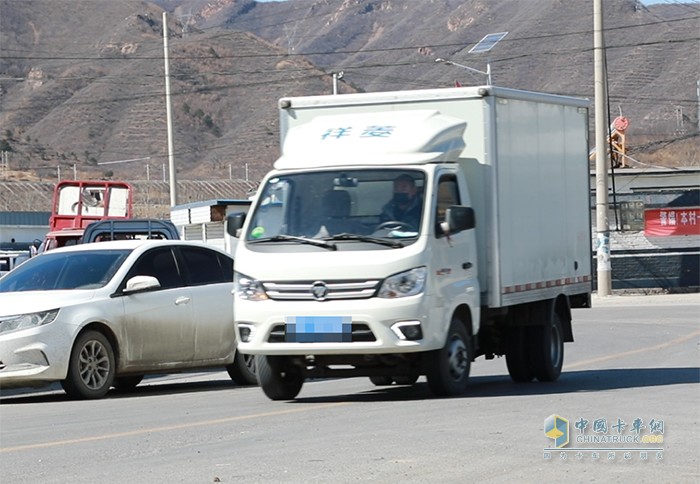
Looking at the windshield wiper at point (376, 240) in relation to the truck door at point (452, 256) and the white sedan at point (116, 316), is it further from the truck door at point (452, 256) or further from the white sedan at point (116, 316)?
the white sedan at point (116, 316)

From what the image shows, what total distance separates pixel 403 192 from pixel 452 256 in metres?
0.76

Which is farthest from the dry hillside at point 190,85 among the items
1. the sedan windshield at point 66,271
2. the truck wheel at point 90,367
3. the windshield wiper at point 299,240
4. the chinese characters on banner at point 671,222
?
the windshield wiper at point 299,240

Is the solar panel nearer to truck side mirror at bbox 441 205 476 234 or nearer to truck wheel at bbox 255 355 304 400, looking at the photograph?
truck wheel at bbox 255 355 304 400

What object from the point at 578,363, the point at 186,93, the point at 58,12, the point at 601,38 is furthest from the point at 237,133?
the point at 578,363

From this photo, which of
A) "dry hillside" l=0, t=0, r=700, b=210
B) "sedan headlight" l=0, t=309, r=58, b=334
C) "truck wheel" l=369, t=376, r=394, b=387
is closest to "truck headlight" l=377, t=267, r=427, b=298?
"truck wheel" l=369, t=376, r=394, b=387

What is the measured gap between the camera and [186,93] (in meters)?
137

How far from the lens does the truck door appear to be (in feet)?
42.6

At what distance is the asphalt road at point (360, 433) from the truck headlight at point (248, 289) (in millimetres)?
1031

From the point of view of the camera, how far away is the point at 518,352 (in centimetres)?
1529

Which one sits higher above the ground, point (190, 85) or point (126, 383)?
point (190, 85)

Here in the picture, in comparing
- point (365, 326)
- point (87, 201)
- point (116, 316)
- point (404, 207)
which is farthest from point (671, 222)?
point (365, 326)

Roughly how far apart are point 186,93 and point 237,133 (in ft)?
33.1

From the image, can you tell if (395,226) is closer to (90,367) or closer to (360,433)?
(360,433)

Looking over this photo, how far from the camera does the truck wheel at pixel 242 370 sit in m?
16.3
